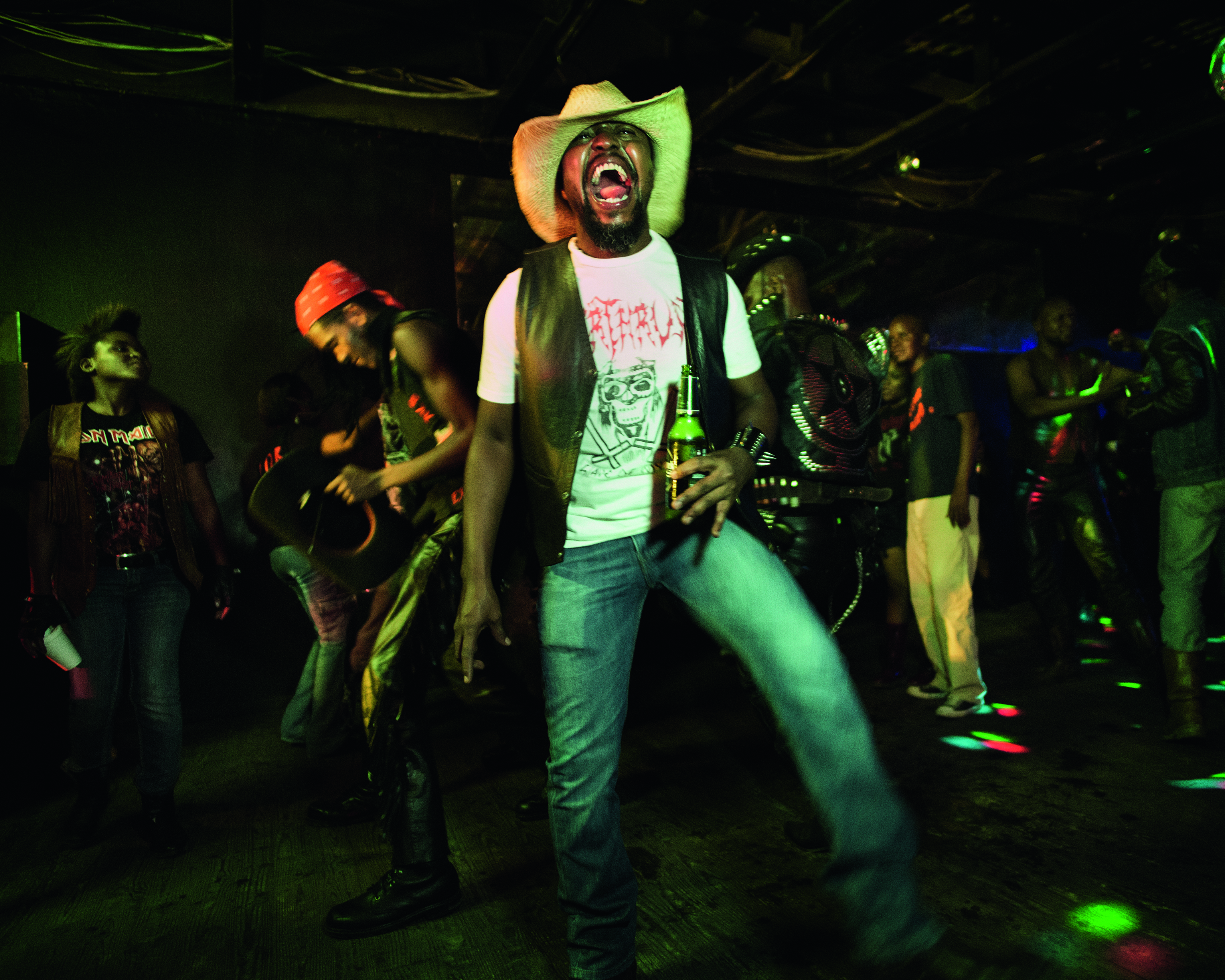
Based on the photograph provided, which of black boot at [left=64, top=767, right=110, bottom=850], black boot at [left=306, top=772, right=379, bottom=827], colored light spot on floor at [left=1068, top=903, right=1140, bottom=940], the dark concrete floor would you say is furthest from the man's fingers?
black boot at [left=64, top=767, right=110, bottom=850]

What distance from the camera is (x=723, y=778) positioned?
333 centimetres

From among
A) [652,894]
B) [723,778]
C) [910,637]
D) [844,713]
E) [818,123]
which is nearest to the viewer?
[844,713]

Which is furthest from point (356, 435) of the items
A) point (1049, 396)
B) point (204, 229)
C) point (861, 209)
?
point (861, 209)

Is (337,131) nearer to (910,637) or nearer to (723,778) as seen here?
(723,778)

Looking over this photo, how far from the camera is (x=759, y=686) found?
158cm

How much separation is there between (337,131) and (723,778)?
496 centimetres

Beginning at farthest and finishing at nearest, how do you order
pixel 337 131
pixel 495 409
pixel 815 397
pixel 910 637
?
pixel 910 637 < pixel 337 131 < pixel 815 397 < pixel 495 409

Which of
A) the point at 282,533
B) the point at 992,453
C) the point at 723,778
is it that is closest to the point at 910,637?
the point at 992,453

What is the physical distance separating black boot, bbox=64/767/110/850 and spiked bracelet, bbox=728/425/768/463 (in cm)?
307

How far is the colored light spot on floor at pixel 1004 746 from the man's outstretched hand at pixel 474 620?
2.82m

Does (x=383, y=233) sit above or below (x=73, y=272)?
above

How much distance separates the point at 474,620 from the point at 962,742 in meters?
2.91

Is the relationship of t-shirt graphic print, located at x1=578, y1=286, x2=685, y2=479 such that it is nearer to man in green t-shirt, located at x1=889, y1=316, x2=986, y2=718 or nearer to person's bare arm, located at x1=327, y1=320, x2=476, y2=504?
person's bare arm, located at x1=327, y1=320, x2=476, y2=504

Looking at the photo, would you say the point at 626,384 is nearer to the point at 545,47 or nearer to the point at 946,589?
the point at 946,589
